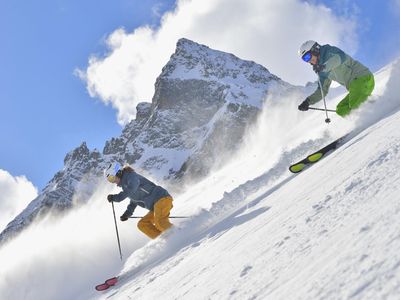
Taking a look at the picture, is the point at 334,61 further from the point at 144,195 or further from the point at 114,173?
the point at 114,173

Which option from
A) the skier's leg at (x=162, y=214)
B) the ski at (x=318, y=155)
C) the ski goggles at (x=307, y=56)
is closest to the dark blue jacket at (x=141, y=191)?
the skier's leg at (x=162, y=214)

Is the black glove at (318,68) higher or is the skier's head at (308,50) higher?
the skier's head at (308,50)

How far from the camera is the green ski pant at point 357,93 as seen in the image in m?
9.84

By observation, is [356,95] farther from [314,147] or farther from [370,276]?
[370,276]

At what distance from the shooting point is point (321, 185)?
5.29 metres

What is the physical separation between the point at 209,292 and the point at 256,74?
642ft

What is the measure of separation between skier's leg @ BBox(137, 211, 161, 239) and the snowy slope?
9.39 ft

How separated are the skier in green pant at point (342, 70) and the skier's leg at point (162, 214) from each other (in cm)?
354

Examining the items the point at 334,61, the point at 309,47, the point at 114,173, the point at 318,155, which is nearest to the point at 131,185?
the point at 114,173

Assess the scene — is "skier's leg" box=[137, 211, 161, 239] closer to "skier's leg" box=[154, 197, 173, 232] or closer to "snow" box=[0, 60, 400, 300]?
"skier's leg" box=[154, 197, 173, 232]

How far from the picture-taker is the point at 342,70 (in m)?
10.5

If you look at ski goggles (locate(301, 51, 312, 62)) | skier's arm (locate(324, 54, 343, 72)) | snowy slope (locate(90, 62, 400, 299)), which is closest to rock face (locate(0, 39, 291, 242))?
ski goggles (locate(301, 51, 312, 62))

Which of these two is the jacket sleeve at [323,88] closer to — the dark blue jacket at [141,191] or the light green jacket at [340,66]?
the light green jacket at [340,66]

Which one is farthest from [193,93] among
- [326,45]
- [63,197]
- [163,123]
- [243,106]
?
[326,45]
